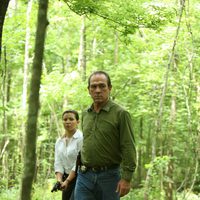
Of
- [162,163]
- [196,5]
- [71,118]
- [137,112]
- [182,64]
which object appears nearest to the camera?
[71,118]

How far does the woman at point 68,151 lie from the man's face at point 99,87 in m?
1.48

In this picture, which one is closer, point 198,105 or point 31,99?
point 31,99

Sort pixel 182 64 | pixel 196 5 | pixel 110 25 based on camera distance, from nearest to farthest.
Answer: pixel 110 25
pixel 196 5
pixel 182 64

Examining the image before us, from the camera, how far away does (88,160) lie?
4.23 metres

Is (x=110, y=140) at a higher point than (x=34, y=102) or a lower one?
lower

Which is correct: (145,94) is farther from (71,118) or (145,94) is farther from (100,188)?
(100,188)

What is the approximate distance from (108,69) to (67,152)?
11.0m

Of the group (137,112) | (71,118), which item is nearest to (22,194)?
(71,118)

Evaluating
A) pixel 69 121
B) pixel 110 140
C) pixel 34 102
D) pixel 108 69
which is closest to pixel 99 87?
pixel 110 140

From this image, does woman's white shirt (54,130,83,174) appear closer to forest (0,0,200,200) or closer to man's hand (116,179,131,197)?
forest (0,0,200,200)

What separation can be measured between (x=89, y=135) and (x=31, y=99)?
1.95 meters

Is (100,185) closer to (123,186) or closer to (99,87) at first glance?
(123,186)

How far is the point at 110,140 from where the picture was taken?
411 cm

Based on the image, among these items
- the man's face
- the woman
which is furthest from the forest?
the man's face
